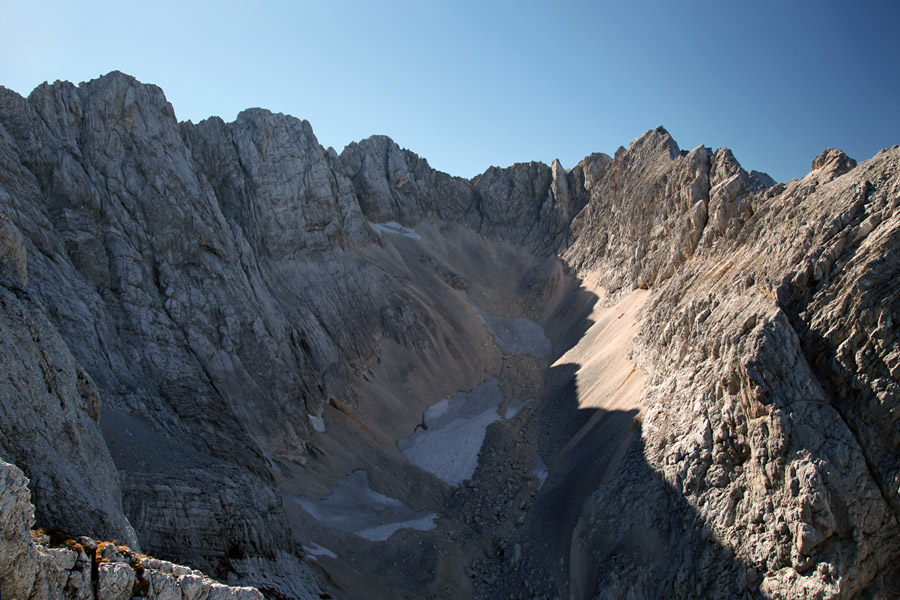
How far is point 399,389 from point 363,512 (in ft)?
42.4

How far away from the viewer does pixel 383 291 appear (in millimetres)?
45875

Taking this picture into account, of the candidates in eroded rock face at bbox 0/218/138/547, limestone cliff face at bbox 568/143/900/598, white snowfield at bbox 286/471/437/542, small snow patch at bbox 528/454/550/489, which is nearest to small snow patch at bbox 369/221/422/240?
white snowfield at bbox 286/471/437/542

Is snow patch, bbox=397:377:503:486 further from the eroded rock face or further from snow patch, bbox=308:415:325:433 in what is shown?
the eroded rock face

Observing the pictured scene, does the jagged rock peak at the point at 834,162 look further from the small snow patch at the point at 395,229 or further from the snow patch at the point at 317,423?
the small snow patch at the point at 395,229

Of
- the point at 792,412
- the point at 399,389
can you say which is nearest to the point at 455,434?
the point at 399,389

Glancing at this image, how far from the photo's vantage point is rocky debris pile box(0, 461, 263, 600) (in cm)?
731

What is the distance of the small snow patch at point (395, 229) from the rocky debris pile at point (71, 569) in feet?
165

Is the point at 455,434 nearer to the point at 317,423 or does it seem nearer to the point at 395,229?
the point at 317,423

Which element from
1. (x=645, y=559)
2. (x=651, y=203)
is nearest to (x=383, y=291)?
(x=651, y=203)

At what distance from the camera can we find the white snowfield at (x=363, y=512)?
85.3ft

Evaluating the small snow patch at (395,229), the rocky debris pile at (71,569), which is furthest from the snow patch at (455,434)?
the rocky debris pile at (71,569)

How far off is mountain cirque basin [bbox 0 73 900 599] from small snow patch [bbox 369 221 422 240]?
1082 centimetres

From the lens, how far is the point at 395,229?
199ft

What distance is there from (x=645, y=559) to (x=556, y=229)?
4757 cm
